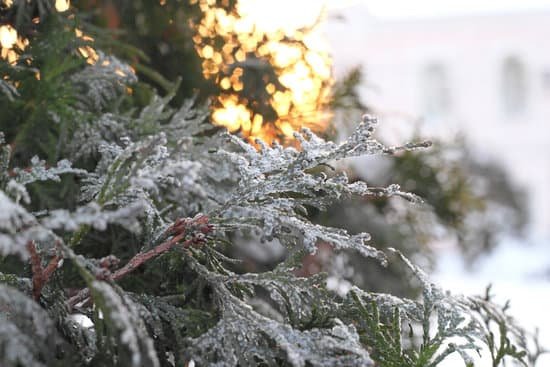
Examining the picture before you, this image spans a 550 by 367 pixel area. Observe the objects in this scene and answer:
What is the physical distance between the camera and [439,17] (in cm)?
2023

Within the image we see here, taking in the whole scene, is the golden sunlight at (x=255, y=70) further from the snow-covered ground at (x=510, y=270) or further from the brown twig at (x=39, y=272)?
the snow-covered ground at (x=510, y=270)

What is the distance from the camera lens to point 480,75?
20312mm

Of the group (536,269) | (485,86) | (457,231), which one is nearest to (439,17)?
(485,86)

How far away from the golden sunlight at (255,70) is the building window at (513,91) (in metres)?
19.7

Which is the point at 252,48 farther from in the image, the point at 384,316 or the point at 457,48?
the point at 457,48

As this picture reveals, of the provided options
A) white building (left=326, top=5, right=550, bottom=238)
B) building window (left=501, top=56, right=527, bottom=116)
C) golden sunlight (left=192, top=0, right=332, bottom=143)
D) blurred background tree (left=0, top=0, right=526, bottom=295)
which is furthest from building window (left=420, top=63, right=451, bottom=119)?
golden sunlight (left=192, top=0, right=332, bottom=143)

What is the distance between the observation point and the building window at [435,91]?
806 inches

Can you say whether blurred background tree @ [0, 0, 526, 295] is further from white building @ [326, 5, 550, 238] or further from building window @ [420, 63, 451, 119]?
building window @ [420, 63, 451, 119]

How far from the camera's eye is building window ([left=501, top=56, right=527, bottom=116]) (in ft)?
67.4

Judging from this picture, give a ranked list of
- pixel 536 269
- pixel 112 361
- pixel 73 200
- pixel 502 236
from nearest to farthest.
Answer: pixel 112 361 → pixel 73 200 → pixel 536 269 → pixel 502 236

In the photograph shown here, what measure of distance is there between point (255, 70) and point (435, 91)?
19.3 meters

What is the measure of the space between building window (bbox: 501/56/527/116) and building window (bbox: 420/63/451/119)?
5.25ft

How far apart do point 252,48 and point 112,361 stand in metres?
1.21

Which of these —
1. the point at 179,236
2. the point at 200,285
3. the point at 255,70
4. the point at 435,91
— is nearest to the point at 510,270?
the point at 435,91
